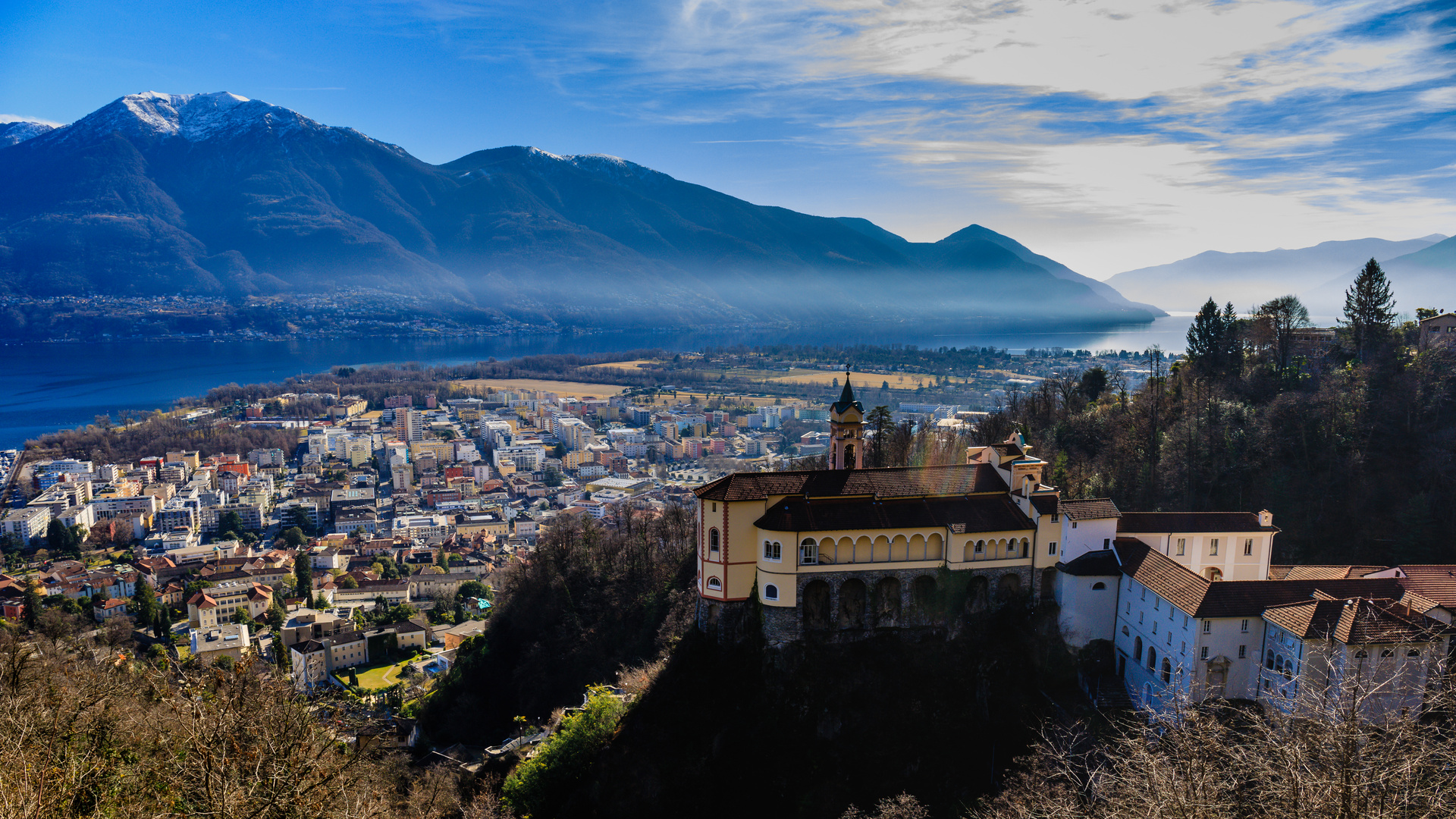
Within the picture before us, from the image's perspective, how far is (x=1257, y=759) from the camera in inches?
460

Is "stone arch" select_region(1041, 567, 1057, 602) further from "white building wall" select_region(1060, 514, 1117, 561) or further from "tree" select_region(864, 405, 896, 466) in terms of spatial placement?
"tree" select_region(864, 405, 896, 466)

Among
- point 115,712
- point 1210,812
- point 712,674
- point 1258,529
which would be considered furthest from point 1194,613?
point 115,712

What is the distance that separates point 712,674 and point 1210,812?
14.5 metres

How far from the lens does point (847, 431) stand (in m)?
27.9

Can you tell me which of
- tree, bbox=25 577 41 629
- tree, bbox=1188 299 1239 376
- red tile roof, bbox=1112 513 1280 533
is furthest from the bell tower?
tree, bbox=25 577 41 629

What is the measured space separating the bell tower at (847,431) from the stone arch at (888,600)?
4391 millimetres

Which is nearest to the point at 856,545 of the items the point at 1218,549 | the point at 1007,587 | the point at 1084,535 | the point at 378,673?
the point at 1007,587

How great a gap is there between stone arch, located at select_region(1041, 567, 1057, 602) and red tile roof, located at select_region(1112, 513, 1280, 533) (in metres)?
2.52

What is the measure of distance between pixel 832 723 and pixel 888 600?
4041 millimetres

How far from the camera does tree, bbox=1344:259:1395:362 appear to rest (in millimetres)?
35531

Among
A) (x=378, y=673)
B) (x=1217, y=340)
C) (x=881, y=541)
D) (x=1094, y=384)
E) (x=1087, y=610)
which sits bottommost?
(x=378, y=673)

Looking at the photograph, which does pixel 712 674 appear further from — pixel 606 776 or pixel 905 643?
pixel 905 643

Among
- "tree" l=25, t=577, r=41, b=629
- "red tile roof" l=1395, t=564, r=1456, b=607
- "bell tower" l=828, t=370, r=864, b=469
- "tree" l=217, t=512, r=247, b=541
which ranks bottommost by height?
"tree" l=217, t=512, r=247, b=541

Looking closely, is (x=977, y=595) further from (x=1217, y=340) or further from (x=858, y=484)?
(x=1217, y=340)
